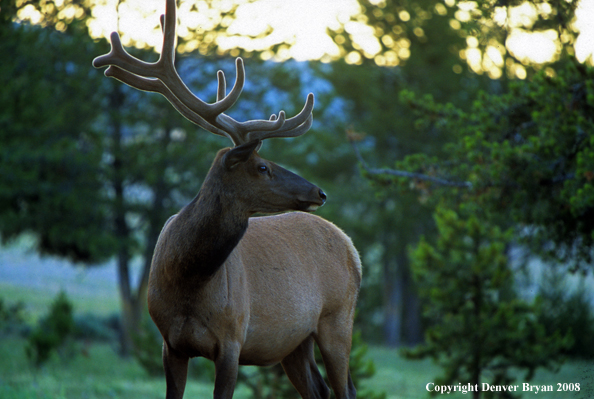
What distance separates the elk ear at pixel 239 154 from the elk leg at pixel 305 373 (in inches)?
60.0

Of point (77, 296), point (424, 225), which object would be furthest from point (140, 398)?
point (77, 296)

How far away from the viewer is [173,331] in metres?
3.46

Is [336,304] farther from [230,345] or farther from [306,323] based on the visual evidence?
[230,345]

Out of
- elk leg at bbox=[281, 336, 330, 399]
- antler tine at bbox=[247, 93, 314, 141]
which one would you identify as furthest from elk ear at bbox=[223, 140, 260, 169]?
elk leg at bbox=[281, 336, 330, 399]

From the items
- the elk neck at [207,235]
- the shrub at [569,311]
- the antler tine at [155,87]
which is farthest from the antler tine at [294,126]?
the shrub at [569,311]

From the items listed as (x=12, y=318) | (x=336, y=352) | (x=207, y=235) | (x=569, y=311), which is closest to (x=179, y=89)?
(x=207, y=235)

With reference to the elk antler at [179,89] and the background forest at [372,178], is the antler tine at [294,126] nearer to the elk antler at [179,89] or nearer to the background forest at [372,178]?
the elk antler at [179,89]

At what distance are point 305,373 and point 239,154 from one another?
1749 mm

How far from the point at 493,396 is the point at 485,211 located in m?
3.72

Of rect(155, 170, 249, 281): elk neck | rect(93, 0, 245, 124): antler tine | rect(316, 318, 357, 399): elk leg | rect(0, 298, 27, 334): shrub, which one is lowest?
rect(0, 298, 27, 334): shrub

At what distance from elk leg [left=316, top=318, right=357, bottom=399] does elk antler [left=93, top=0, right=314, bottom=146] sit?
1374 mm

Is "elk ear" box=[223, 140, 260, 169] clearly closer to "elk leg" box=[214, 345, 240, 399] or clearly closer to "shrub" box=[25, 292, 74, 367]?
"elk leg" box=[214, 345, 240, 399]

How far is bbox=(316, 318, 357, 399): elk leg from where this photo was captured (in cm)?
415

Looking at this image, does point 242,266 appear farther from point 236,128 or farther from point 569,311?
point 569,311
